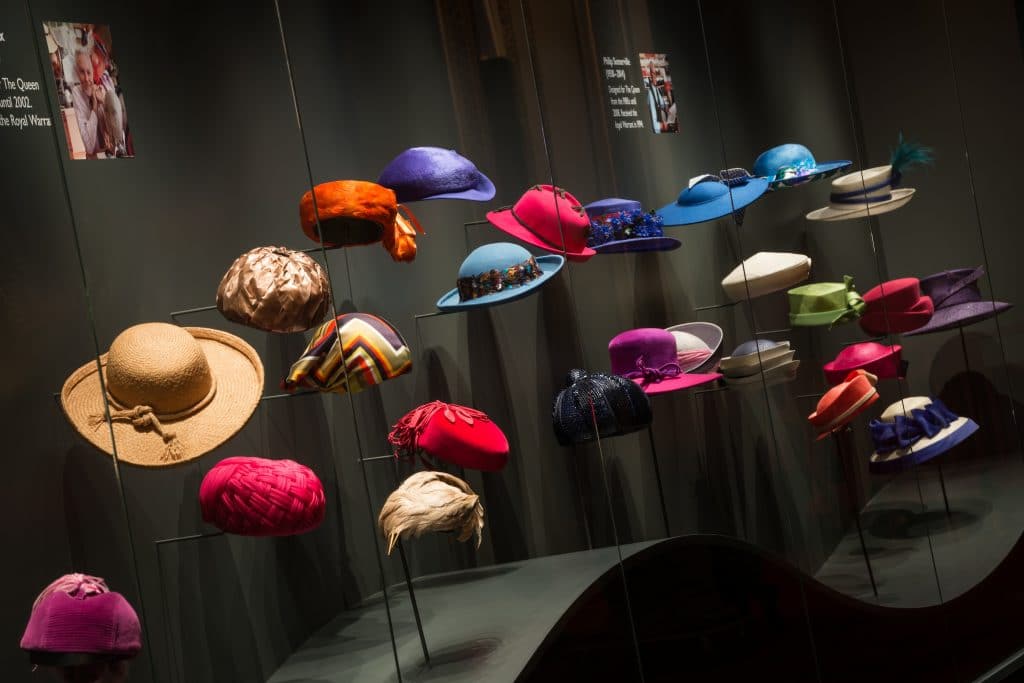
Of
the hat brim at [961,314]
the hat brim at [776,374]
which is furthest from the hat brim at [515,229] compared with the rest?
the hat brim at [961,314]

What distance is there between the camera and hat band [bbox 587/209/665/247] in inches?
98.0

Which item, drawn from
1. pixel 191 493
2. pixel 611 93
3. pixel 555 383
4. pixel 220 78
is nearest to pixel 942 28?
pixel 611 93

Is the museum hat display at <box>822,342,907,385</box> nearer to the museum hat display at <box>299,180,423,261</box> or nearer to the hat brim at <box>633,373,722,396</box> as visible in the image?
the hat brim at <box>633,373,722,396</box>

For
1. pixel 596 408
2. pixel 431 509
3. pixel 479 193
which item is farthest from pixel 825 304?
pixel 431 509

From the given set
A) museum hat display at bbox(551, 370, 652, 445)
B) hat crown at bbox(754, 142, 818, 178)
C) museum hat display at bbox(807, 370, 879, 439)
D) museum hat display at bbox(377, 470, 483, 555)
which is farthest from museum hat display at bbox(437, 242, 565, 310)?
museum hat display at bbox(807, 370, 879, 439)

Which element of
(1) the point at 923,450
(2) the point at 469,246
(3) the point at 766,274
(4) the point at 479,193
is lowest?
(1) the point at 923,450

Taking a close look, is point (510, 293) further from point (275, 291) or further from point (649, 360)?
point (275, 291)

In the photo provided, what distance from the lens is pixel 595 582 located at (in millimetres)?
2279

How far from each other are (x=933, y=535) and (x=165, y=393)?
2300mm

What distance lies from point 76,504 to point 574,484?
1.10 metres

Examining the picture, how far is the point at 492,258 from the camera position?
221cm

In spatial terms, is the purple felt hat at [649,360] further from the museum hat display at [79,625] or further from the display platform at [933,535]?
the museum hat display at [79,625]

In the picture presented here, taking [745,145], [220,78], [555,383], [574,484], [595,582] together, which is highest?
[220,78]

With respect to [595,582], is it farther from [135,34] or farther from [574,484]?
[135,34]
